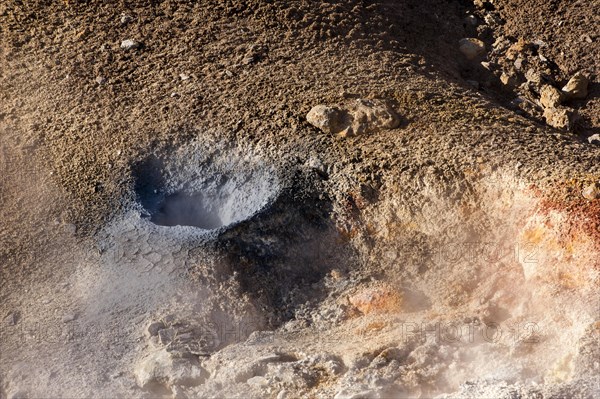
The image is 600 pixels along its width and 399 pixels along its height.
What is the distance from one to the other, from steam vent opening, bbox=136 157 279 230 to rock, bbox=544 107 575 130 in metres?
2.34

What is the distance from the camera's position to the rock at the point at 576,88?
26.7 ft

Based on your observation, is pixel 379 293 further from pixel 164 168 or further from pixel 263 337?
pixel 164 168

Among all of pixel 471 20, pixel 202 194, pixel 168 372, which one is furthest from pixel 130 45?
pixel 168 372

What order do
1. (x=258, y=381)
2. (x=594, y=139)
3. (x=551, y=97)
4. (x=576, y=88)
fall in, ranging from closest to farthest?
(x=258, y=381) < (x=594, y=139) < (x=551, y=97) < (x=576, y=88)

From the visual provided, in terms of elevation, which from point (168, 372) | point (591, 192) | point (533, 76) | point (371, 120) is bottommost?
point (533, 76)

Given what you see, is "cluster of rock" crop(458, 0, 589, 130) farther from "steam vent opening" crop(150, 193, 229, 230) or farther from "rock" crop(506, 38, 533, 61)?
"steam vent opening" crop(150, 193, 229, 230)

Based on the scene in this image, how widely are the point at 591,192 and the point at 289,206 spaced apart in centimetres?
188

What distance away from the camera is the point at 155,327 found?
20.1 feet

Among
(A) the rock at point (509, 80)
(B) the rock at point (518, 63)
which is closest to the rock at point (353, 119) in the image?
(A) the rock at point (509, 80)

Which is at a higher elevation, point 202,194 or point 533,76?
point 202,194

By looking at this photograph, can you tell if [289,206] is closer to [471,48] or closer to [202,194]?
[202,194]

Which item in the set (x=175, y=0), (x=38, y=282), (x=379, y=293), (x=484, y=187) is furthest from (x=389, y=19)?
(x=38, y=282)

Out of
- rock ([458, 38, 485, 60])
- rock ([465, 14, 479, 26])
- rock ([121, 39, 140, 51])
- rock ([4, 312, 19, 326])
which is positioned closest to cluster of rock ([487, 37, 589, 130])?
rock ([458, 38, 485, 60])

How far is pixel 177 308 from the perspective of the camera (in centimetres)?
623
